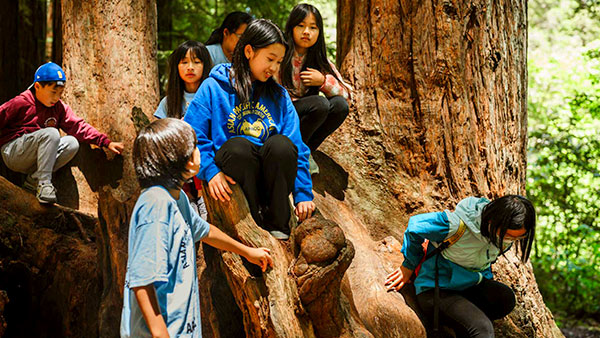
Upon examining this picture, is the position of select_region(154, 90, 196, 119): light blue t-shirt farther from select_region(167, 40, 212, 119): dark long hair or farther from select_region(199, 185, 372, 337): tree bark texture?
select_region(199, 185, 372, 337): tree bark texture

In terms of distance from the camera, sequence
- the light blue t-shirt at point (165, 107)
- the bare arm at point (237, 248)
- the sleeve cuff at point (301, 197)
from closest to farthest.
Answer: the bare arm at point (237, 248) → the sleeve cuff at point (301, 197) → the light blue t-shirt at point (165, 107)

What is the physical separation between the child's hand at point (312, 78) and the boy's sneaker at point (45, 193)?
231 centimetres

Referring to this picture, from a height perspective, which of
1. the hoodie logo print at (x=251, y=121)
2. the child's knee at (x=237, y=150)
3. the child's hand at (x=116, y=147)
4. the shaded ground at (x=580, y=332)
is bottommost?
the shaded ground at (x=580, y=332)

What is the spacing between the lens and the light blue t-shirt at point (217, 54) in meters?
4.93

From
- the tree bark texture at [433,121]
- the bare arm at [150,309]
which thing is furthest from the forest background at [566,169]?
the bare arm at [150,309]

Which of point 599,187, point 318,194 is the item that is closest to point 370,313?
point 318,194

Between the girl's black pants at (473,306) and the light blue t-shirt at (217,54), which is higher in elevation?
the light blue t-shirt at (217,54)

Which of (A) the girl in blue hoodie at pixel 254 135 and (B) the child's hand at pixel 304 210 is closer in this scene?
(A) the girl in blue hoodie at pixel 254 135

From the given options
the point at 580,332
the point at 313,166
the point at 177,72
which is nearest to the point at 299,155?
the point at 313,166

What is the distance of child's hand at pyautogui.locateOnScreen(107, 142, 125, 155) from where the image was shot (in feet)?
15.5

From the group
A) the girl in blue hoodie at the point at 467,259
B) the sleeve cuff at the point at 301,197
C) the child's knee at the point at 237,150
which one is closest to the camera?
the child's knee at the point at 237,150

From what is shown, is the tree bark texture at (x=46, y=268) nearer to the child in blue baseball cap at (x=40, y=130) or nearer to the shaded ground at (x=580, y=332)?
the child in blue baseball cap at (x=40, y=130)

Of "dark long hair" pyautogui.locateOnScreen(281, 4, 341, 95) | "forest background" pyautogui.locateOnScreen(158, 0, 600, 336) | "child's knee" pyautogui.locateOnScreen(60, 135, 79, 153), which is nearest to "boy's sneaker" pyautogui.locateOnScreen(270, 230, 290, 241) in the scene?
"dark long hair" pyautogui.locateOnScreen(281, 4, 341, 95)

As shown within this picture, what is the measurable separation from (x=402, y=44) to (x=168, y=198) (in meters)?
3.18
